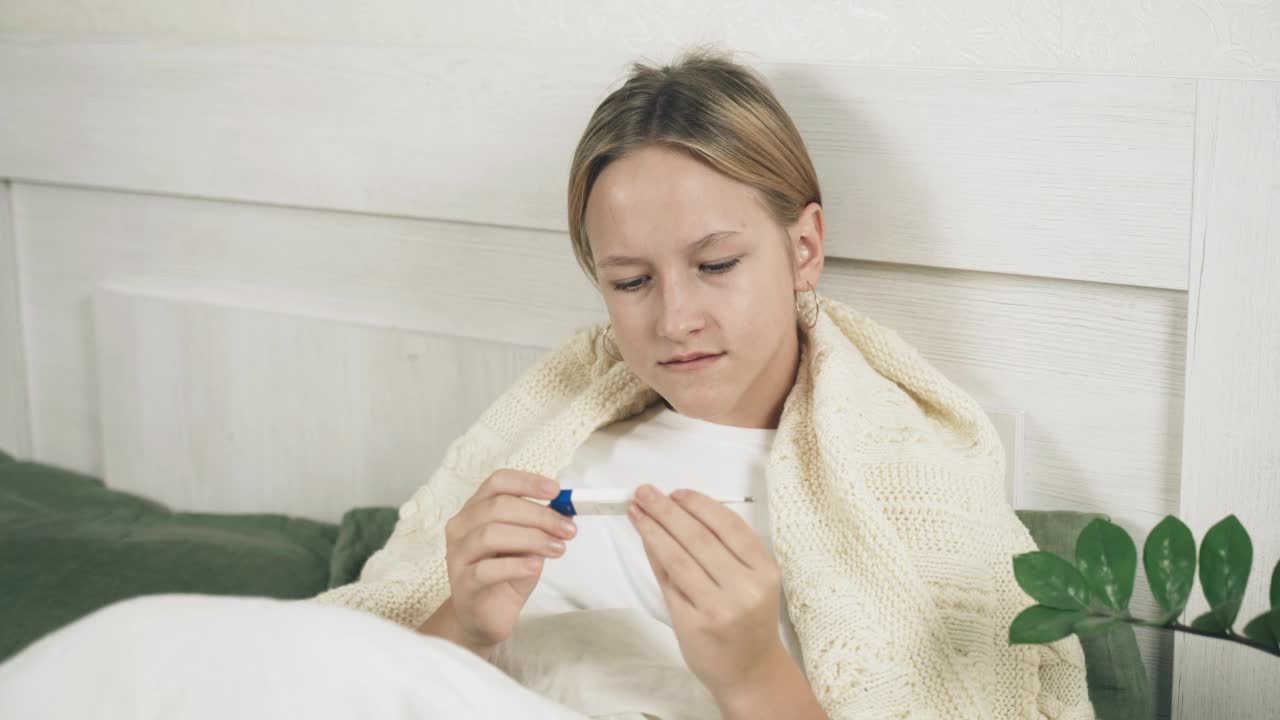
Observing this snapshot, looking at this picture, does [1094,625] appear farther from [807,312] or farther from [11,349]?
[11,349]

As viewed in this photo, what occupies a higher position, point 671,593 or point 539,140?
point 539,140

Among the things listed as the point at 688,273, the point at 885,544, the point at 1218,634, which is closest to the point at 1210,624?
the point at 1218,634

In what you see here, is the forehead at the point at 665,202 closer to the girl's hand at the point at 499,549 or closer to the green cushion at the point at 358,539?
the girl's hand at the point at 499,549

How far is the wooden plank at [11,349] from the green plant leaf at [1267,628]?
5.63 ft

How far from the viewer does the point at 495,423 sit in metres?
1.21

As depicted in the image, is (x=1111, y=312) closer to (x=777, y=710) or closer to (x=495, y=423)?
(x=777, y=710)

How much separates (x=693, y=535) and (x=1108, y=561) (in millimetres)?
283

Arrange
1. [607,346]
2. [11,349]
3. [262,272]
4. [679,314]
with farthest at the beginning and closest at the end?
[11,349] < [262,272] < [607,346] < [679,314]

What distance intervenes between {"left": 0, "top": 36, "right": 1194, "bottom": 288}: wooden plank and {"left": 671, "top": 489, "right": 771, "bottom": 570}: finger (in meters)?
0.41

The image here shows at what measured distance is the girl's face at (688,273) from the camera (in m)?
0.99

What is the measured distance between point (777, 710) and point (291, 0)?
1082 mm

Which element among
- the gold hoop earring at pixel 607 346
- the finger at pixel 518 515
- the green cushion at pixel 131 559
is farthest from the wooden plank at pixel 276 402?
the finger at pixel 518 515

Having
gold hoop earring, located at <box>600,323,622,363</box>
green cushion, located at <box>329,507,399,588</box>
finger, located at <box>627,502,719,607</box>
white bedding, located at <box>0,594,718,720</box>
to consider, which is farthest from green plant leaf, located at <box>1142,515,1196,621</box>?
green cushion, located at <box>329,507,399,588</box>

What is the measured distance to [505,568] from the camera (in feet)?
3.07
